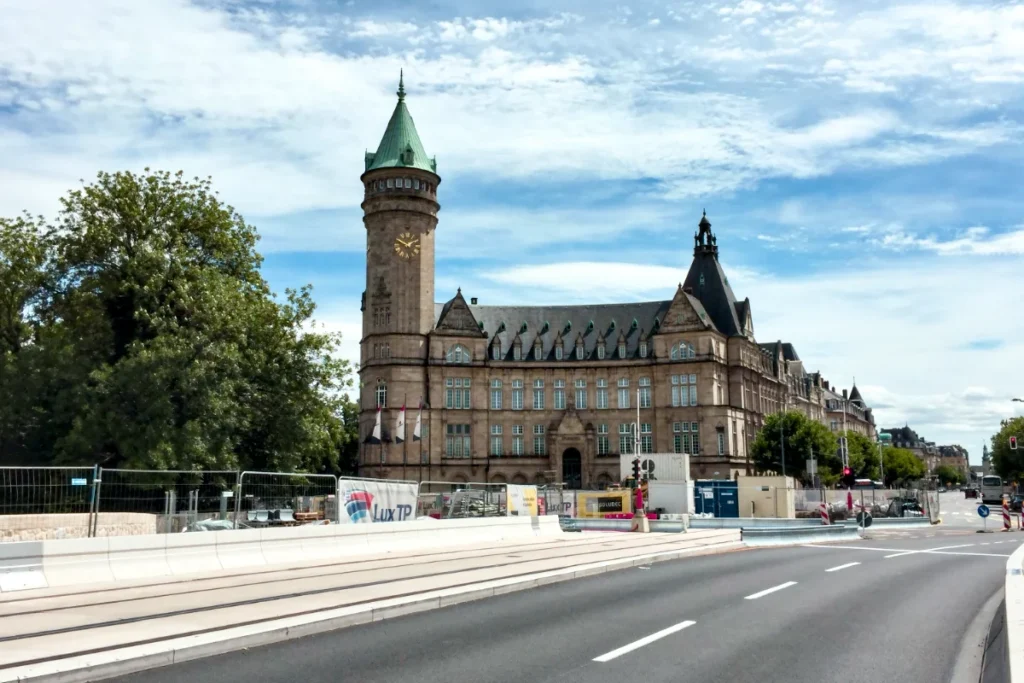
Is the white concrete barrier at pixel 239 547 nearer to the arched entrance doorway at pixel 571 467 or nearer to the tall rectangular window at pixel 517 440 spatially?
the tall rectangular window at pixel 517 440

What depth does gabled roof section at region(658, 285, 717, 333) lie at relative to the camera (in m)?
94.1

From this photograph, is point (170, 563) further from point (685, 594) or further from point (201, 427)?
point (201, 427)

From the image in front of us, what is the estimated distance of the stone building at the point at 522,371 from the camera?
89688mm

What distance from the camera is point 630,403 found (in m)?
96.0

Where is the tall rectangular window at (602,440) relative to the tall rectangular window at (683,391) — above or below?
below

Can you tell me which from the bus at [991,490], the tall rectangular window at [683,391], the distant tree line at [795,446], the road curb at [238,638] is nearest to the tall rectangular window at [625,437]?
the tall rectangular window at [683,391]

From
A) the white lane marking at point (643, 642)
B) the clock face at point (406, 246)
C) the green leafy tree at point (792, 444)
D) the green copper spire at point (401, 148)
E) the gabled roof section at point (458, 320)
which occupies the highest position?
the green copper spire at point (401, 148)

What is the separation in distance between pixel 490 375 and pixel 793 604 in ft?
269

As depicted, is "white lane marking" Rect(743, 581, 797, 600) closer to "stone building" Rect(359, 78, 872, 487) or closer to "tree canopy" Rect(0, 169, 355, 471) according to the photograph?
"tree canopy" Rect(0, 169, 355, 471)

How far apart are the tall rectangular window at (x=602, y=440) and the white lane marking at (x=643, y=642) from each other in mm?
83506

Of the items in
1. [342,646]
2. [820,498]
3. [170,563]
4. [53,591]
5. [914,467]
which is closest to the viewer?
[342,646]

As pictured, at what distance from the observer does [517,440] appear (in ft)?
312

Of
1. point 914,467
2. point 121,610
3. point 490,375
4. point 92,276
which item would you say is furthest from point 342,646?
point 914,467

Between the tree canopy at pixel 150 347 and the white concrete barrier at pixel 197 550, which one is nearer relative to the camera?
the white concrete barrier at pixel 197 550
